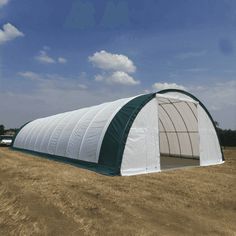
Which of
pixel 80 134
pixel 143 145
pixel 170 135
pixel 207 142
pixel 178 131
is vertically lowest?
pixel 143 145

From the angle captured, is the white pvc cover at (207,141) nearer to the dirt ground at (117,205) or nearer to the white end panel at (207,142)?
the white end panel at (207,142)

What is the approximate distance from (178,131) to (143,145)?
271 inches

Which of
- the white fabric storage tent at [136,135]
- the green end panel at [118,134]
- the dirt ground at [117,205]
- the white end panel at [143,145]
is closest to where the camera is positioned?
the dirt ground at [117,205]

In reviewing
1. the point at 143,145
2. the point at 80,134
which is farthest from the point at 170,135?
the point at 143,145

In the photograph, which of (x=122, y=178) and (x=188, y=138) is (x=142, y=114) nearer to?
(x=122, y=178)

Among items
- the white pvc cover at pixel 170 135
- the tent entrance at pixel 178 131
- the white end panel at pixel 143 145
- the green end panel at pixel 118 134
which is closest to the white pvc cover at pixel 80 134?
the green end panel at pixel 118 134

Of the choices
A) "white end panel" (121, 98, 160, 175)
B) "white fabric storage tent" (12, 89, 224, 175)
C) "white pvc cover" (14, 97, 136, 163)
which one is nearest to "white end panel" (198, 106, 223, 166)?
"white fabric storage tent" (12, 89, 224, 175)

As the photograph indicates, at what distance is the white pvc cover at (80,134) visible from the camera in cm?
1377

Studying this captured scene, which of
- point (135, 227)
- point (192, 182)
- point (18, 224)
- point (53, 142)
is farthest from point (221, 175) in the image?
point (53, 142)

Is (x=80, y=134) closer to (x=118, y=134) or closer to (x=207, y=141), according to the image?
(x=118, y=134)

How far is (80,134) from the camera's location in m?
15.5

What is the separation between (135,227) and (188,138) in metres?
13.5

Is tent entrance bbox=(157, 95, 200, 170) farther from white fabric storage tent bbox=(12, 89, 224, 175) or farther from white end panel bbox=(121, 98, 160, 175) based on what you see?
white end panel bbox=(121, 98, 160, 175)

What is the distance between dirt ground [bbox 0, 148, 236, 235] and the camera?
537 cm
